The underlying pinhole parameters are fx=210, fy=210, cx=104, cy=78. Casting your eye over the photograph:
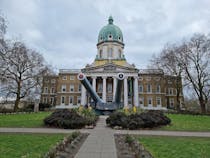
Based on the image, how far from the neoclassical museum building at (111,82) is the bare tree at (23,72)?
1513 centimetres

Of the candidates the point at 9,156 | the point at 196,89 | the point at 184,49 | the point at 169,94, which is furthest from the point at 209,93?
the point at 9,156

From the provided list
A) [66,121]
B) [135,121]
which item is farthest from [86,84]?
[135,121]

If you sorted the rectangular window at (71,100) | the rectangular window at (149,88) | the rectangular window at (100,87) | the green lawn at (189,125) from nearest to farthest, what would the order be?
the green lawn at (189,125) → the rectangular window at (100,87) → the rectangular window at (149,88) → the rectangular window at (71,100)

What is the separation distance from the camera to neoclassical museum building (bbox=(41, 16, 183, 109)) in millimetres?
57531

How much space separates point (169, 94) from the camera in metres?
66.2

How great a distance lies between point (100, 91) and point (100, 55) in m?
12.8

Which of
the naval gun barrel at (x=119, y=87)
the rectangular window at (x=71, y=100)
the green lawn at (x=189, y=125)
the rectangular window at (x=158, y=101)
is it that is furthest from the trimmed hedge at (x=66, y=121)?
the rectangular window at (x=158, y=101)

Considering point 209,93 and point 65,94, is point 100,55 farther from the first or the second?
point 209,93

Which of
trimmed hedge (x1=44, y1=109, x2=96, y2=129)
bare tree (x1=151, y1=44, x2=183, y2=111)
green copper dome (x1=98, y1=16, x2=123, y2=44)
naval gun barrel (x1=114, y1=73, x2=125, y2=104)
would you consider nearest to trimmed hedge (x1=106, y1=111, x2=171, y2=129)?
trimmed hedge (x1=44, y1=109, x2=96, y2=129)

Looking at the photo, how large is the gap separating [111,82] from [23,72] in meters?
27.9

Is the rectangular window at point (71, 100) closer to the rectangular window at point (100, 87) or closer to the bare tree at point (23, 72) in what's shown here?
the rectangular window at point (100, 87)

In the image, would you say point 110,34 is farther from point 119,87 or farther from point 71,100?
point 119,87

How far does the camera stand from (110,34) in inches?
2594

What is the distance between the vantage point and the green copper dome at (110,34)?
6575 cm
